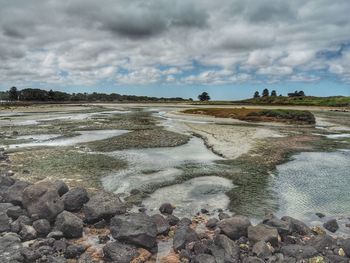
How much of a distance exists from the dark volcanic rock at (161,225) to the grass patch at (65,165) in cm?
774

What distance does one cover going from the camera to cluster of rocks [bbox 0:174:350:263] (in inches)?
508

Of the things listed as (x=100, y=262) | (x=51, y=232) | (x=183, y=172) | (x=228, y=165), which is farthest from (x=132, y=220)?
(x=228, y=165)

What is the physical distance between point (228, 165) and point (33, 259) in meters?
18.7

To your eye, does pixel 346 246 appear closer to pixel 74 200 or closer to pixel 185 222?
pixel 185 222

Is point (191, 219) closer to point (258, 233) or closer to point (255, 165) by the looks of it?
point (258, 233)

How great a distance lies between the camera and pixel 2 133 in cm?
4922

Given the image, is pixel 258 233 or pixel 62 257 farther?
pixel 258 233

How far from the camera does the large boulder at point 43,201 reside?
51.3 ft

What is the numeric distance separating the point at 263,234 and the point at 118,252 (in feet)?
17.5

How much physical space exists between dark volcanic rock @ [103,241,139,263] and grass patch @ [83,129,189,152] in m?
22.8

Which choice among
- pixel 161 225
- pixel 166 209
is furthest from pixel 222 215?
pixel 161 225

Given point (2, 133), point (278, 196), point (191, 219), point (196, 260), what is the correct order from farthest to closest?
point (2, 133) < point (278, 196) < point (191, 219) < point (196, 260)

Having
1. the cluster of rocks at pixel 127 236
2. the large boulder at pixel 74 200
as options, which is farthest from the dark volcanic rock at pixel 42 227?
the large boulder at pixel 74 200

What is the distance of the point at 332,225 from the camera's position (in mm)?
15938
